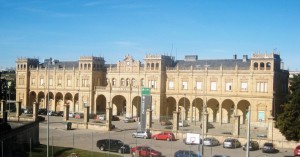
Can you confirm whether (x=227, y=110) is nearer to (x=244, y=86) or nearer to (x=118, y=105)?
(x=244, y=86)

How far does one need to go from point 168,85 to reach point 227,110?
39.0 feet

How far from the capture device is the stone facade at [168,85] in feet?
209

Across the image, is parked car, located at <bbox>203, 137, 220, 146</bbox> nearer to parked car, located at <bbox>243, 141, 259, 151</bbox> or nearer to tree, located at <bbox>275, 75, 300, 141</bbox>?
parked car, located at <bbox>243, 141, 259, 151</bbox>

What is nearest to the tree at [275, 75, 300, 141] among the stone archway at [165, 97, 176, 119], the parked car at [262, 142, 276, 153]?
the parked car at [262, 142, 276, 153]

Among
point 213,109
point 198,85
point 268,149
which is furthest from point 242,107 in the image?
point 268,149

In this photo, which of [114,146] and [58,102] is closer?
[114,146]

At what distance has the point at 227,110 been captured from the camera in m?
67.8

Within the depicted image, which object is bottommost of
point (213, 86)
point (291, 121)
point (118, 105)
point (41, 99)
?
point (118, 105)

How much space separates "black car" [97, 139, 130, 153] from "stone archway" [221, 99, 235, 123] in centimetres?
3204

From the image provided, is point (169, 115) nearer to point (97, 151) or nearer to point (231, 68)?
point (231, 68)

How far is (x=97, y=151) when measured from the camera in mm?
38906

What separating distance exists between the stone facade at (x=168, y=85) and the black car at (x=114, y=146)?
22.5m

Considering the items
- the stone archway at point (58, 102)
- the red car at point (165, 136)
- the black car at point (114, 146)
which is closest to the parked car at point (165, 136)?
the red car at point (165, 136)

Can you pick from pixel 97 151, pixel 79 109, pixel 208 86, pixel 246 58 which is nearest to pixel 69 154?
pixel 97 151
